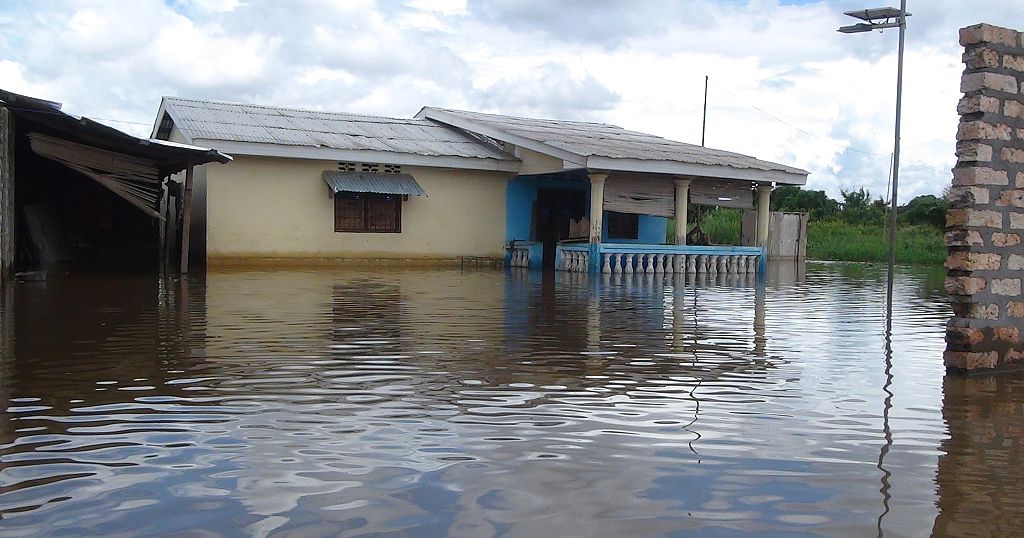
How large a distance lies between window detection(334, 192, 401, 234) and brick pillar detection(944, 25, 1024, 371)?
14584 mm

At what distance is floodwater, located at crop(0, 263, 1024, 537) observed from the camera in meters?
3.30

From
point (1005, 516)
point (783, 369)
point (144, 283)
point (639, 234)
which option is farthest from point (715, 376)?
point (639, 234)

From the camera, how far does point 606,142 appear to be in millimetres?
21641

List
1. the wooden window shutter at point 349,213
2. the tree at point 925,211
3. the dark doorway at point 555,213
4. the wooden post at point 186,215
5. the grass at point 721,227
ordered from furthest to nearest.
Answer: the tree at point 925,211
the grass at point 721,227
the dark doorway at point 555,213
the wooden window shutter at point 349,213
the wooden post at point 186,215

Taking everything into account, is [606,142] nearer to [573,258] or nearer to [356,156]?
[573,258]

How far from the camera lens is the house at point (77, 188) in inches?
514

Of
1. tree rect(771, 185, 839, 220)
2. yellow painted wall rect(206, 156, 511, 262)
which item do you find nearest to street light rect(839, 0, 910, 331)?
yellow painted wall rect(206, 156, 511, 262)

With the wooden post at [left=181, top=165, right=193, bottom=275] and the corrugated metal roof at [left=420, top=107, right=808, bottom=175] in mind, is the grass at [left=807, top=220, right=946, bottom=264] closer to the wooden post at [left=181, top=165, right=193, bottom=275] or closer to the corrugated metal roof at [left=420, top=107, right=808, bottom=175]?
the corrugated metal roof at [left=420, top=107, right=808, bottom=175]

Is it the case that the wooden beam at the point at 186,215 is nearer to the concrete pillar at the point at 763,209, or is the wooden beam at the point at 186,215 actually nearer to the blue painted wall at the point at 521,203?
the blue painted wall at the point at 521,203

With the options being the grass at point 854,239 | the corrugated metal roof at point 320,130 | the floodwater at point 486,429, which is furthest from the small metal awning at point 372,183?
the grass at point 854,239

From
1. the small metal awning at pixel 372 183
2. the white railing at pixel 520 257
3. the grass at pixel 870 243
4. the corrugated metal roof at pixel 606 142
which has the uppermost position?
the corrugated metal roof at pixel 606 142

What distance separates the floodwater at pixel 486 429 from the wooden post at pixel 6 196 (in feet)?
13.3

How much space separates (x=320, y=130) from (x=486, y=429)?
55.9 feet

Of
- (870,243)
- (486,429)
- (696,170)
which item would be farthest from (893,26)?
(870,243)
